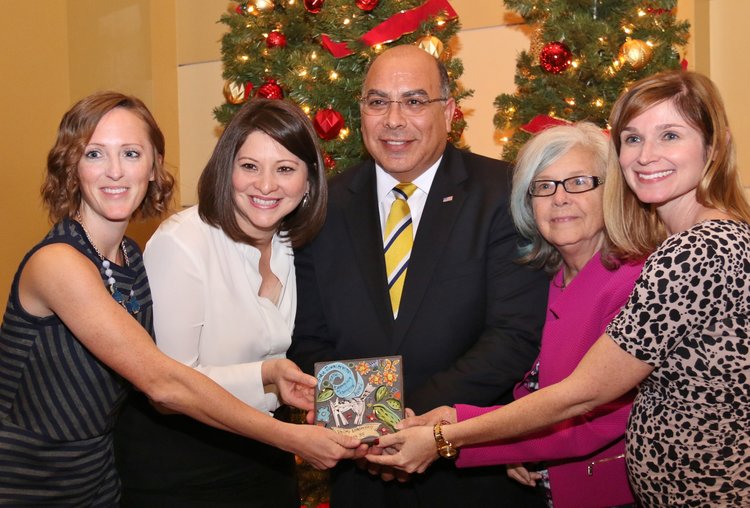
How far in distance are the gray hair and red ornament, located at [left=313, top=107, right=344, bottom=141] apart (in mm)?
1654

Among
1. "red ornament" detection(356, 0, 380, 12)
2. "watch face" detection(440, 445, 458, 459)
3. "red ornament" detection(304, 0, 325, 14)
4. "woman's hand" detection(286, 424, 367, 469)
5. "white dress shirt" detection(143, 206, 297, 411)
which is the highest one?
"red ornament" detection(304, 0, 325, 14)

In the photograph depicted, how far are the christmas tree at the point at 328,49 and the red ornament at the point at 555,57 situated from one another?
50 cm

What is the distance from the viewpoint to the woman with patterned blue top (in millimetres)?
2254

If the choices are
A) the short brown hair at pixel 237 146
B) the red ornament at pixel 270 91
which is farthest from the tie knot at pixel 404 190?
the red ornament at pixel 270 91

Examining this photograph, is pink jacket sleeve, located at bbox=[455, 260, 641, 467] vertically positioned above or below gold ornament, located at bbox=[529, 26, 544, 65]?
below

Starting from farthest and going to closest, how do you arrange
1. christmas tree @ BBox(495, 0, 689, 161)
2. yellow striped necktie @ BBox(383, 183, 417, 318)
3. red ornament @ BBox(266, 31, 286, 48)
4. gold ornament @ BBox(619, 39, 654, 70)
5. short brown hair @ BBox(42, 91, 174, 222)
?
1. red ornament @ BBox(266, 31, 286, 48)
2. christmas tree @ BBox(495, 0, 689, 161)
3. gold ornament @ BBox(619, 39, 654, 70)
4. yellow striped necktie @ BBox(383, 183, 417, 318)
5. short brown hair @ BBox(42, 91, 174, 222)

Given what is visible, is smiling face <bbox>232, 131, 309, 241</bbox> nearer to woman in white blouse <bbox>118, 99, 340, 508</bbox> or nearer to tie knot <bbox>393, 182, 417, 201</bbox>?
woman in white blouse <bbox>118, 99, 340, 508</bbox>


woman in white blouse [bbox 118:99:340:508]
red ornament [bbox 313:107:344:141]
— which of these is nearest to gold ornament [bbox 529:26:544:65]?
red ornament [bbox 313:107:344:141]

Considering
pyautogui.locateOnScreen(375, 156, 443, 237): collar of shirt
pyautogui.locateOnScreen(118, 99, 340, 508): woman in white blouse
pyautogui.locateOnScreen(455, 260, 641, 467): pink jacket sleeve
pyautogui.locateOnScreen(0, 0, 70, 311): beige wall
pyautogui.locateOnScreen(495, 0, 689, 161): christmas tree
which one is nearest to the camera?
pyautogui.locateOnScreen(455, 260, 641, 467): pink jacket sleeve

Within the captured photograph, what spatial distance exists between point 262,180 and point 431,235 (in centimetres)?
66

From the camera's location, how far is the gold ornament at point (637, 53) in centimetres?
393

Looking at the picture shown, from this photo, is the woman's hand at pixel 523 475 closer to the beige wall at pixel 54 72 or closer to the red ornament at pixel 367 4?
the red ornament at pixel 367 4

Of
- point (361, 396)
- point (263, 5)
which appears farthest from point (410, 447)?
point (263, 5)

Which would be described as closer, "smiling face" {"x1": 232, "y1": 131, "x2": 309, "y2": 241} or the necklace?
the necklace
